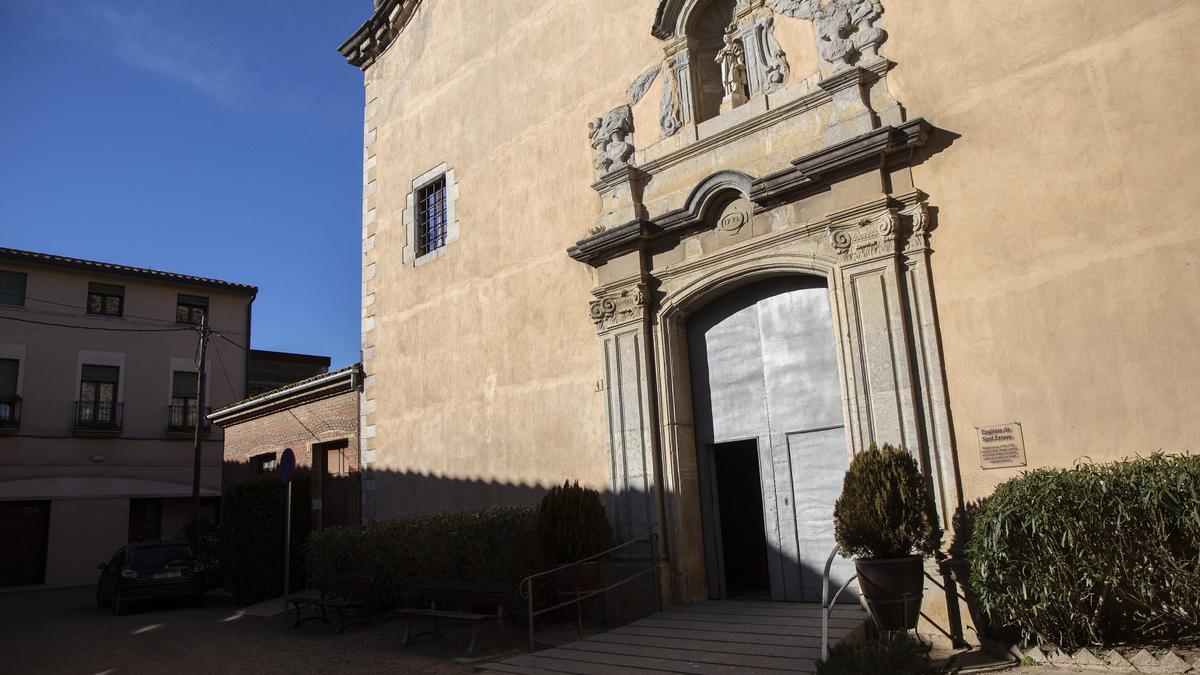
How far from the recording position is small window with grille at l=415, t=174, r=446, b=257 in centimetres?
1309

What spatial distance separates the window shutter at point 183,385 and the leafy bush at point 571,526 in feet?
74.8

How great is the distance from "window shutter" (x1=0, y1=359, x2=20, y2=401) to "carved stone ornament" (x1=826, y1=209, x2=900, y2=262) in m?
25.2

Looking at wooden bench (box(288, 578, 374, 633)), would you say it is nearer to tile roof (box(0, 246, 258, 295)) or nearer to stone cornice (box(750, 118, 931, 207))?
stone cornice (box(750, 118, 931, 207))

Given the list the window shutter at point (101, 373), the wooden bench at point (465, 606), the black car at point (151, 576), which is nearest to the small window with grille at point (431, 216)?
the wooden bench at point (465, 606)

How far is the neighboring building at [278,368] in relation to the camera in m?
31.2

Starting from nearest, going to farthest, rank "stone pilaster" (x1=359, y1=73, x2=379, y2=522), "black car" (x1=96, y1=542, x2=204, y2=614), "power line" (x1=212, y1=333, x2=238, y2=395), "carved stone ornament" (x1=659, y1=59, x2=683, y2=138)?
1. "carved stone ornament" (x1=659, y1=59, x2=683, y2=138)
2. "stone pilaster" (x1=359, y1=73, x2=379, y2=522)
3. "black car" (x1=96, y1=542, x2=204, y2=614)
4. "power line" (x1=212, y1=333, x2=238, y2=395)

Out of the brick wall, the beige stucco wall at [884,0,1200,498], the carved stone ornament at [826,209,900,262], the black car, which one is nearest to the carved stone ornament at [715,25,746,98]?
the beige stucco wall at [884,0,1200,498]

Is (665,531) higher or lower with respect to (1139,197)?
lower

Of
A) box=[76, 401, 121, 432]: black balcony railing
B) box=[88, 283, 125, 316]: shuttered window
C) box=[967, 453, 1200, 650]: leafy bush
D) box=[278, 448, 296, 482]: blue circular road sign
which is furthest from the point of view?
box=[88, 283, 125, 316]: shuttered window

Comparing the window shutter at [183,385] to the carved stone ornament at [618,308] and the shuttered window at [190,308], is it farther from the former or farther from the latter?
the carved stone ornament at [618,308]

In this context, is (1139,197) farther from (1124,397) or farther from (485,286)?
(485,286)

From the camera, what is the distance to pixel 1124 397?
6.26 meters

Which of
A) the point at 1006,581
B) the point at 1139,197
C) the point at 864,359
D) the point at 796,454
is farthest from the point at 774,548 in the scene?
the point at 1139,197

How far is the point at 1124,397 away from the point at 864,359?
199 centimetres
